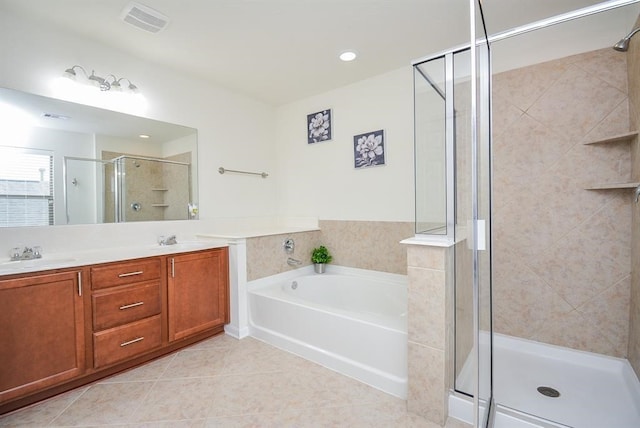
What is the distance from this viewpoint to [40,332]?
5.48ft

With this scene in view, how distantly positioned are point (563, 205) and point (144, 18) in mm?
3190

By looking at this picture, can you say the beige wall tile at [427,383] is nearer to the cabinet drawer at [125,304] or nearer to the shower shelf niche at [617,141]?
the shower shelf niche at [617,141]

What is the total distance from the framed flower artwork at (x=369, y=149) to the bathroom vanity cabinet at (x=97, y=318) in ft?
5.47

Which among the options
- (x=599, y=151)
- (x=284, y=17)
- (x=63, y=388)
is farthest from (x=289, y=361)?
(x=599, y=151)

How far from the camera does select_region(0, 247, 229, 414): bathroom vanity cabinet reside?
1.61m

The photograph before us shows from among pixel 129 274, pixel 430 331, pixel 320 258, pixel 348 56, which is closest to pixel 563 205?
pixel 430 331

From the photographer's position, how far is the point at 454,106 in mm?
1520

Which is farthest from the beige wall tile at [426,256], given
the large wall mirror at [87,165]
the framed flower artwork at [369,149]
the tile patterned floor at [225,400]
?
the large wall mirror at [87,165]

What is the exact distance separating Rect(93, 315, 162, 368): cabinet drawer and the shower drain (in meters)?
2.58

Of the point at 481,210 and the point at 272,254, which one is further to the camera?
the point at 272,254

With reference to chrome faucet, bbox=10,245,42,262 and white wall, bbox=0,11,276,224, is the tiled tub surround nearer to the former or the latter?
white wall, bbox=0,11,276,224

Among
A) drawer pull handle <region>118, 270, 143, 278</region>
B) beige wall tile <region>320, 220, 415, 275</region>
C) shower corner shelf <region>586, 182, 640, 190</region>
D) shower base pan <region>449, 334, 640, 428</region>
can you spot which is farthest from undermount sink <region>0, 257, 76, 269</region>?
shower corner shelf <region>586, 182, 640, 190</region>

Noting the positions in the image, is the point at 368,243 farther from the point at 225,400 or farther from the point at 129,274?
the point at 129,274

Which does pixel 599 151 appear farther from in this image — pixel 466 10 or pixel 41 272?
pixel 41 272
